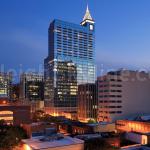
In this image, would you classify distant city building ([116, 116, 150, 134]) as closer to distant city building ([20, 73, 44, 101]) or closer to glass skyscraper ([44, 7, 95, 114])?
glass skyscraper ([44, 7, 95, 114])

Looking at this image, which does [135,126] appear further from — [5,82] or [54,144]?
[5,82]

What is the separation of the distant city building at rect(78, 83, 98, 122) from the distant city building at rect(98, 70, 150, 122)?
1042cm

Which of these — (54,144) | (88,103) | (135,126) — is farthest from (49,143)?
(88,103)

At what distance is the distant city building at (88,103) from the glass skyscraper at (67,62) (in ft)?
69.9

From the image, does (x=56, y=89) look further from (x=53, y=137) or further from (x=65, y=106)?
(x=53, y=137)

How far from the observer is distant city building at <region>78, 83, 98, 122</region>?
7600cm

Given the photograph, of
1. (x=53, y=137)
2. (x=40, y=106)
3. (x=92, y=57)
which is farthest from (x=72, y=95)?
(x=53, y=137)

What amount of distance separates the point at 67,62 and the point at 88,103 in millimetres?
36004

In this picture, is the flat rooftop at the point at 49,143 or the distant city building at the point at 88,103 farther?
the distant city building at the point at 88,103

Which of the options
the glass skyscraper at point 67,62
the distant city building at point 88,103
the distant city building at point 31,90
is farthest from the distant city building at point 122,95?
the distant city building at point 31,90

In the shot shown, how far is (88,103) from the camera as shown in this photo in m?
77.2

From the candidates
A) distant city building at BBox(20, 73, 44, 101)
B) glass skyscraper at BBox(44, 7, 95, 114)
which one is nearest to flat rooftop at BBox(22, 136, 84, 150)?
glass skyscraper at BBox(44, 7, 95, 114)

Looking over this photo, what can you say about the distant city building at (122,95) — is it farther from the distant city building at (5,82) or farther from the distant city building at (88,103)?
the distant city building at (5,82)

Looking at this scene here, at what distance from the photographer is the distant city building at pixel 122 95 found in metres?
62.6
